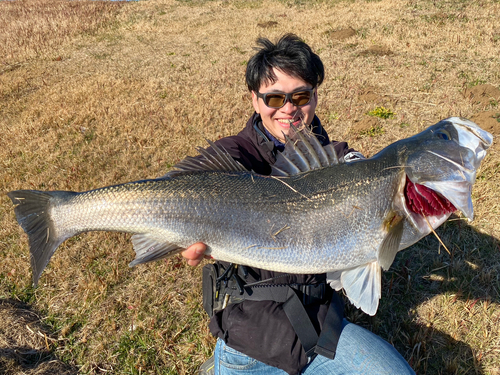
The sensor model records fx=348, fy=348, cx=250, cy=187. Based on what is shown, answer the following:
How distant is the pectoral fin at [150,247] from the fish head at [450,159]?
6.06ft

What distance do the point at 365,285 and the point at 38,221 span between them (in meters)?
2.62

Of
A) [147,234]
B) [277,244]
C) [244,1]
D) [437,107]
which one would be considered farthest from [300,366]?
[244,1]

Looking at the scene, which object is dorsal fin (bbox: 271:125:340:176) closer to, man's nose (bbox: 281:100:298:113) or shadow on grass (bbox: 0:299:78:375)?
man's nose (bbox: 281:100:298:113)

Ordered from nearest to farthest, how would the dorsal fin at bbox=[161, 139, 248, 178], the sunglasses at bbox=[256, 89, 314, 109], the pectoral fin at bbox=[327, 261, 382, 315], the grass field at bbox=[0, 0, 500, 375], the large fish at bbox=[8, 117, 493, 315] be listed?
the large fish at bbox=[8, 117, 493, 315] → the pectoral fin at bbox=[327, 261, 382, 315] → the dorsal fin at bbox=[161, 139, 248, 178] → the sunglasses at bbox=[256, 89, 314, 109] → the grass field at bbox=[0, 0, 500, 375]

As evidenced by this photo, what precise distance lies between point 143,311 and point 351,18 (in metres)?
13.3

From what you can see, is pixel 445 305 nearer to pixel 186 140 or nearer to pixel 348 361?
pixel 348 361

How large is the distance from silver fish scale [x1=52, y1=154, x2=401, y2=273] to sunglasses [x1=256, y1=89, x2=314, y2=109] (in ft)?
3.33

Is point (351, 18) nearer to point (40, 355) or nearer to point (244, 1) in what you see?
point (244, 1)

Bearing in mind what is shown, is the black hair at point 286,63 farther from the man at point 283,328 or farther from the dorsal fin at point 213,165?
the dorsal fin at point 213,165

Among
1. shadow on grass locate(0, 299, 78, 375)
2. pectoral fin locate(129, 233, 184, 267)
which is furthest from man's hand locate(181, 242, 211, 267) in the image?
shadow on grass locate(0, 299, 78, 375)

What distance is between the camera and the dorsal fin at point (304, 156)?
2670 millimetres

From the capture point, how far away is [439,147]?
2402 millimetres

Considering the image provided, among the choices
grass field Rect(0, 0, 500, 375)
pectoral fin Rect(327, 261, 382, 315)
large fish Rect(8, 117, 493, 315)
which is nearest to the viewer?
large fish Rect(8, 117, 493, 315)

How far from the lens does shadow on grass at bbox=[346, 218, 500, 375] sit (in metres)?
3.36
